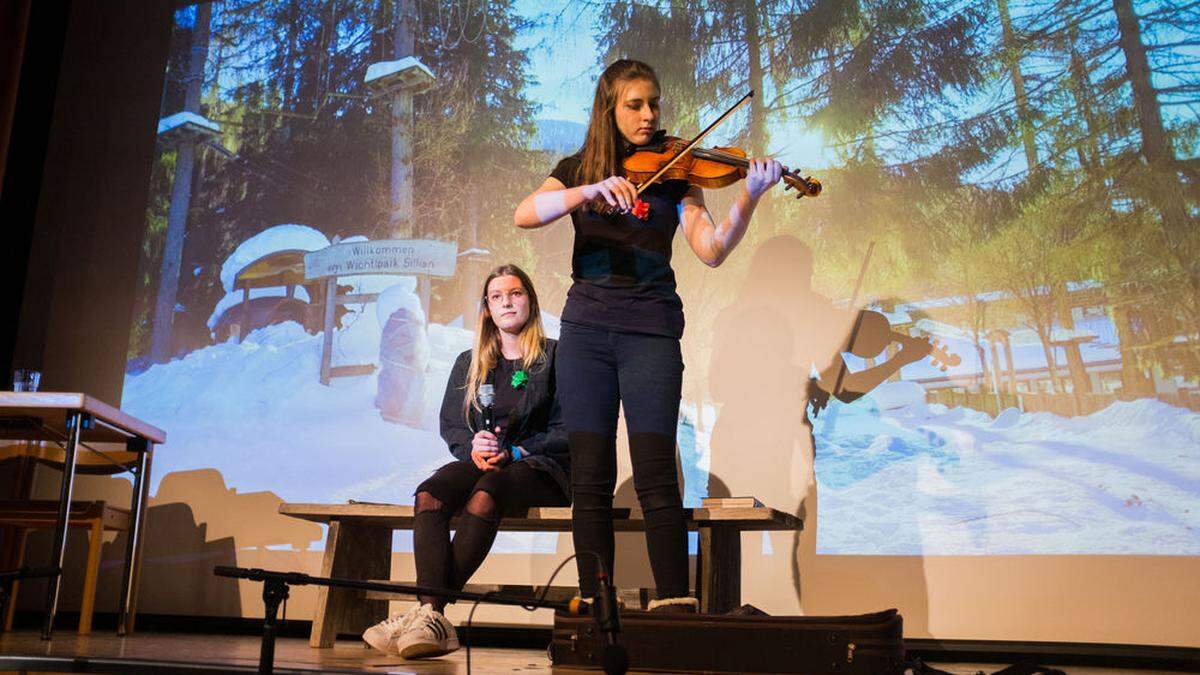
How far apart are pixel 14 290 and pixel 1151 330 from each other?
12.7ft

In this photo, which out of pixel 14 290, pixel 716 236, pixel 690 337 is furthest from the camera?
pixel 14 290

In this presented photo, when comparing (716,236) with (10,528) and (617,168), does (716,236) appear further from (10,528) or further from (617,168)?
(10,528)

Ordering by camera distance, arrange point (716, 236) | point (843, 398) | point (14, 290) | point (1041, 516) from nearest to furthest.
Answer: point (716, 236), point (1041, 516), point (843, 398), point (14, 290)

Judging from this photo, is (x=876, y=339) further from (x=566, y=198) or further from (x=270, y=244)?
(x=270, y=244)

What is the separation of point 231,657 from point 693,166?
1393 mm

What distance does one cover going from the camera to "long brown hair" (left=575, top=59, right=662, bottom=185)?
2.24m

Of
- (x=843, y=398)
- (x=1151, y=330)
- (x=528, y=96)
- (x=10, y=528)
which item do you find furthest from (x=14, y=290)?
(x=1151, y=330)

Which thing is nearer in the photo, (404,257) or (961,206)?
(961,206)

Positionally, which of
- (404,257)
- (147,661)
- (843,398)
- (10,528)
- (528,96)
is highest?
(528,96)

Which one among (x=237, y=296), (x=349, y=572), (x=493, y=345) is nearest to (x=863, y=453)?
(x=493, y=345)

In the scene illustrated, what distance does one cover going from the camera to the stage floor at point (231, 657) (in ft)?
5.90

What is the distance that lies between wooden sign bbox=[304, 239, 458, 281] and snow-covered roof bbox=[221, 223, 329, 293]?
0.05 m

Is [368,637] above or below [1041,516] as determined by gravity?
below

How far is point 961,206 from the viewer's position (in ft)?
10.5
